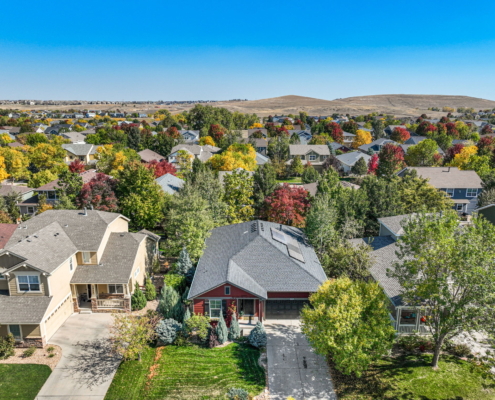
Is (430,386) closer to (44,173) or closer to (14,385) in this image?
(14,385)

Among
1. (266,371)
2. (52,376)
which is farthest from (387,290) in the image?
(52,376)

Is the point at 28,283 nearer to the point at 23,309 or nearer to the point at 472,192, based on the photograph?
the point at 23,309

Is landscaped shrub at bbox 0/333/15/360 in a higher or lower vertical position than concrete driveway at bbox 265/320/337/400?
higher

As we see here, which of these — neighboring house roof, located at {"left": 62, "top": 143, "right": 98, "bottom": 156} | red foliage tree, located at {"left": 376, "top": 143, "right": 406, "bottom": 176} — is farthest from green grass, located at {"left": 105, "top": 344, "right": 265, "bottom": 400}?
neighboring house roof, located at {"left": 62, "top": 143, "right": 98, "bottom": 156}

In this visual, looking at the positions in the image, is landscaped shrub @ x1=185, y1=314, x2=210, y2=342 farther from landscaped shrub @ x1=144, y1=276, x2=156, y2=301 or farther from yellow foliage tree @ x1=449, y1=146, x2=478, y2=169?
yellow foliage tree @ x1=449, y1=146, x2=478, y2=169

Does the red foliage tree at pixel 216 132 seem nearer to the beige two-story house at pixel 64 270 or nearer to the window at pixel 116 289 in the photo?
the beige two-story house at pixel 64 270
